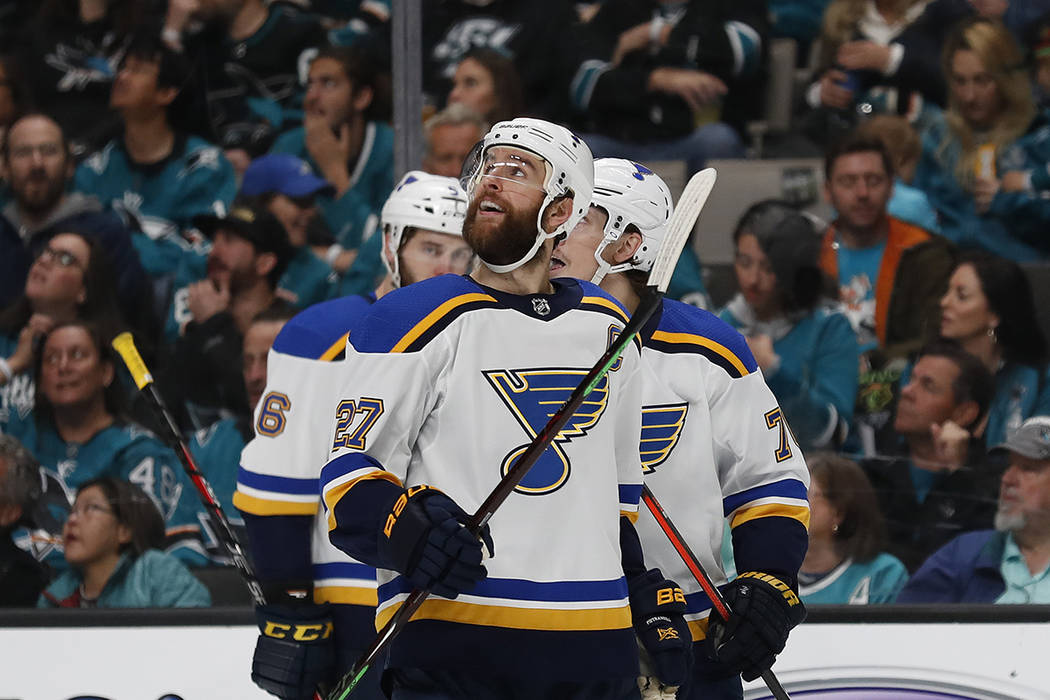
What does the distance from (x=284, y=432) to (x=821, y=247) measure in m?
1.86

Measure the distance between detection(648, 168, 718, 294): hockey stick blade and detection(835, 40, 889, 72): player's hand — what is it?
2095mm

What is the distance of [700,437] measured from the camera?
2.23 meters

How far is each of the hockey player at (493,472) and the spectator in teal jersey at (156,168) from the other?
238 cm

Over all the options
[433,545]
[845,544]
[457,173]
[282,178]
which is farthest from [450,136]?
[433,545]

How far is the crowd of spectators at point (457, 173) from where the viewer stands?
337 cm

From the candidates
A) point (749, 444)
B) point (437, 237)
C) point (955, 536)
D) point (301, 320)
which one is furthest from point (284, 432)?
point (955, 536)

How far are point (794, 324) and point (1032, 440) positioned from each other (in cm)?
67

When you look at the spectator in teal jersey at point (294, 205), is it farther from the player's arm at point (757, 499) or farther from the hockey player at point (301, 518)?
the player's arm at point (757, 499)

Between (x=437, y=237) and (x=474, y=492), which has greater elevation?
(x=437, y=237)

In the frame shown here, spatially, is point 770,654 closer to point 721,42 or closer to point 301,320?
point 301,320

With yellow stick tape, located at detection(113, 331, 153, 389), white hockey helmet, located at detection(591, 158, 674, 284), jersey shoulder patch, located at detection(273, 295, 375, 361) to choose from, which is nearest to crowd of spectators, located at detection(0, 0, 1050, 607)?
jersey shoulder patch, located at detection(273, 295, 375, 361)

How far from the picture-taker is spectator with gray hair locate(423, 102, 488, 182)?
12.4 feet

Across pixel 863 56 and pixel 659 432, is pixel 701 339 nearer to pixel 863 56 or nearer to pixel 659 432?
pixel 659 432

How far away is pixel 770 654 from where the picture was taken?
6.92ft
